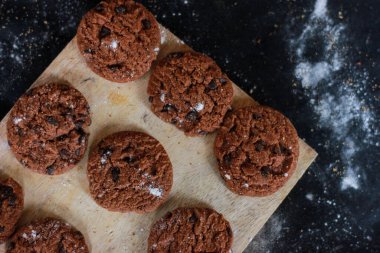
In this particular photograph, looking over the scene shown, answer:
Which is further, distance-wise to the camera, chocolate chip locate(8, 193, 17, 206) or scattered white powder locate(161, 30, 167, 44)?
scattered white powder locate(161, 30, 167, 44)

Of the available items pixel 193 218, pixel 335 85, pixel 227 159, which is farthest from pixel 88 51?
pixel 335 85

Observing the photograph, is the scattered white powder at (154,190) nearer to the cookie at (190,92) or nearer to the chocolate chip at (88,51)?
the cookie at (190,92)

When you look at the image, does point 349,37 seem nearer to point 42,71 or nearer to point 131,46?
Result: point 131,46

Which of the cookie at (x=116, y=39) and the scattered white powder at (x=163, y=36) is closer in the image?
the cookie at (x=116, y=39)

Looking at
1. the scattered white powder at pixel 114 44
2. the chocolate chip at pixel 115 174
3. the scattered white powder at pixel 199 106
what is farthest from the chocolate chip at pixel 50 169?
the scattered white powder at pixel 199 106

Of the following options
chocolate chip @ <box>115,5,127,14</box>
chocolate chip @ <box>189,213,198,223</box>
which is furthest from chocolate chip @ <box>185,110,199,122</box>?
chocolate chip @ <box>115,5,127,14</box>

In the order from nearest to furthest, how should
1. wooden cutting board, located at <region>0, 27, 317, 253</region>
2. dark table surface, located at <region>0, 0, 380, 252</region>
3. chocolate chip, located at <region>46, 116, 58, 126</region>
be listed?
chocolate chip, located at <region>46, 116, 58, 126</region>
wooden cutting board, located at <region>0, 27, 317, 253</region>
dark table surface, located at <region>0, 0, 380, 252</region>

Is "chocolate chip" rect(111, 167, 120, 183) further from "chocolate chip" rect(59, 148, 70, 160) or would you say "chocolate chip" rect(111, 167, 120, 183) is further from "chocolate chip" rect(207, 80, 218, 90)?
"chocolate chip" rect(207, 80, 218, 90)
